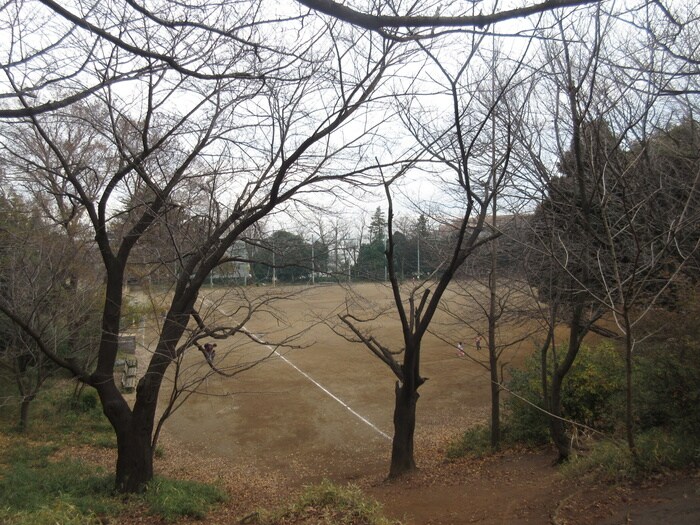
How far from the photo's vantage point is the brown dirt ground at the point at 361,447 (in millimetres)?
5742

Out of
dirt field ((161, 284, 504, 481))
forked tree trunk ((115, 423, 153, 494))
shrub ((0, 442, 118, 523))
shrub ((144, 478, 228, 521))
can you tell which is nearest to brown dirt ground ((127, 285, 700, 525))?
dirt field ((161, 284, 504, 481))

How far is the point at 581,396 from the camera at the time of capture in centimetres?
1106

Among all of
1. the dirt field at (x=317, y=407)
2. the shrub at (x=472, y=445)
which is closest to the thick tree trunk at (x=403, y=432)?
the dirt field at (x=317, y=407)

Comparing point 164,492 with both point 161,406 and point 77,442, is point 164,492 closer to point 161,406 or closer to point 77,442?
point 77,442

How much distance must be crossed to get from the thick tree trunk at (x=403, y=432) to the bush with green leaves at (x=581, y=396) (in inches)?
88.2

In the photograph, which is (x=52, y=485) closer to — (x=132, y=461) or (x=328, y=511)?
(x=132, y=461)

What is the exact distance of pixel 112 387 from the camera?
865cm

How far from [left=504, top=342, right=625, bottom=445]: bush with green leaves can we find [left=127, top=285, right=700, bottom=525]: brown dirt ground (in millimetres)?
748

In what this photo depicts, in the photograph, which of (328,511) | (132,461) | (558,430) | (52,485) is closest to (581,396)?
(558,430)

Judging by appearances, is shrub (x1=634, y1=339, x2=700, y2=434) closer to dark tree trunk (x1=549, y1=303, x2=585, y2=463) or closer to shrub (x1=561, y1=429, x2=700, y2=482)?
shrub (x1=561, y1=429, x2=700, y2=482)

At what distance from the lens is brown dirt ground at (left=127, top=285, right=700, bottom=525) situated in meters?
5.74

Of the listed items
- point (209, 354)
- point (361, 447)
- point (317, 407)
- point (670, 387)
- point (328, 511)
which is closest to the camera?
point (328, 511)

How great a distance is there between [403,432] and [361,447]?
4.72m

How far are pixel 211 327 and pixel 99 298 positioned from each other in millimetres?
7160
